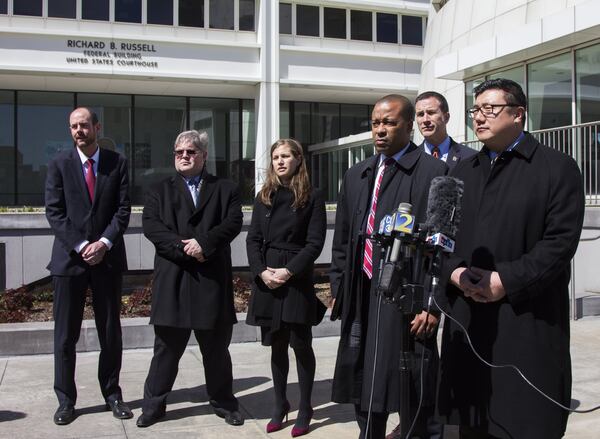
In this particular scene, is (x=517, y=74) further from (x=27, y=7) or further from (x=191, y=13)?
(x=27, y=7)

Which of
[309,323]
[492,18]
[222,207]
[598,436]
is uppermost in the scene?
[492,18]

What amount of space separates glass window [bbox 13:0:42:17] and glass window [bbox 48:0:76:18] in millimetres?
406

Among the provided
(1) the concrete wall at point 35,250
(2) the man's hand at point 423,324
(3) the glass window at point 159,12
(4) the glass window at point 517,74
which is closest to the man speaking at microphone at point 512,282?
(2) the man's hand at point 423,324

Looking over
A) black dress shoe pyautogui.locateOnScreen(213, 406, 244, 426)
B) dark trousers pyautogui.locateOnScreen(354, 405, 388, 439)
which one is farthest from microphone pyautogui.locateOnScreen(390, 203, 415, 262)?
black dress shoe pyautogui.locateOnScreen(213, 406, 244, 426)

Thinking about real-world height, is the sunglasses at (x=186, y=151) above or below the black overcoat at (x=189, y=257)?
above

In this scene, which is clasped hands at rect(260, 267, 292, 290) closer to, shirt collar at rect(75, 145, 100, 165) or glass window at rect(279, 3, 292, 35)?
shirt collar at rect(75, 145, 100, 165)

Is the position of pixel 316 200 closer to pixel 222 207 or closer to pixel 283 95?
pixel 222 207

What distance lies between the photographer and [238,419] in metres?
5.15

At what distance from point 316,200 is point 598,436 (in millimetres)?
2619

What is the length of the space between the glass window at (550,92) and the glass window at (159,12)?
16.1 metres

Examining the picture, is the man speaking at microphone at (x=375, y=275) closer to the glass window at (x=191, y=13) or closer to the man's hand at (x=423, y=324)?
the man's hand at (x=423, y=324)

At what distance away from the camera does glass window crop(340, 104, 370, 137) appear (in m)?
31.6

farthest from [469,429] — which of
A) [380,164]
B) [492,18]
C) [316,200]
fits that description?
[492,18]

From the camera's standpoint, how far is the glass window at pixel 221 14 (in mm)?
27438
